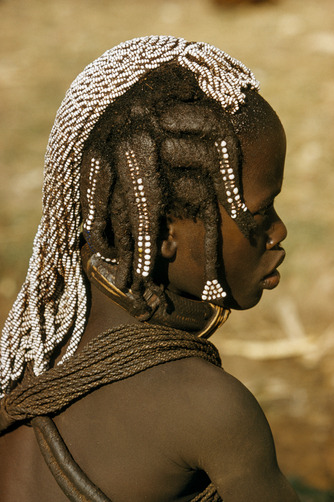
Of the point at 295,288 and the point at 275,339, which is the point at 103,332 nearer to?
→ the point at 275,339

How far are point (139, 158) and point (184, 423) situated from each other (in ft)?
2.45

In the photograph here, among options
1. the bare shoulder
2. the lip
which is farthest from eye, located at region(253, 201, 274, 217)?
the bare shoulder

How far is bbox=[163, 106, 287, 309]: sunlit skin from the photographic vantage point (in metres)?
1.93

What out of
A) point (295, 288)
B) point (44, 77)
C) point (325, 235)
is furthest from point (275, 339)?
point (44, 77)

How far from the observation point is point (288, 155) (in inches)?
275

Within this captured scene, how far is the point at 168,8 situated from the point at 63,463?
9807 mm

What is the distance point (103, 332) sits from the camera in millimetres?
1975

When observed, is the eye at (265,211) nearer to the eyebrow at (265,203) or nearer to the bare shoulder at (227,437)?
→ the eyebrow at (265,203)

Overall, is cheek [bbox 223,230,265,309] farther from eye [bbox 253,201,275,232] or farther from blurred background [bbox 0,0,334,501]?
blurred background [bbox 0,0,334,501]

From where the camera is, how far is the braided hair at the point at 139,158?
6.02ft

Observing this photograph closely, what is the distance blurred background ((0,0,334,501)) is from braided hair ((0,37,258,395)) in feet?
7.52

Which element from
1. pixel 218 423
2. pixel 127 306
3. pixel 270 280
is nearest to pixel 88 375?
pixel 127 306

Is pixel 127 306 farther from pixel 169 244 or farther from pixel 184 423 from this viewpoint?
pixel 184 423

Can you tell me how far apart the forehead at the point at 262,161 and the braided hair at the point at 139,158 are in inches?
1.7
